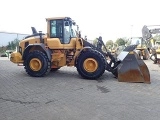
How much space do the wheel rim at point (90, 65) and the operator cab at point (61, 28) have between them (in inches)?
52.4

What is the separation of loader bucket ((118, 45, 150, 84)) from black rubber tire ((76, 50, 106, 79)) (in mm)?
694

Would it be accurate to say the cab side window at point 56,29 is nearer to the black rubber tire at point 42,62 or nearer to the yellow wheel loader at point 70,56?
the yellow wheel loader at point 70,56

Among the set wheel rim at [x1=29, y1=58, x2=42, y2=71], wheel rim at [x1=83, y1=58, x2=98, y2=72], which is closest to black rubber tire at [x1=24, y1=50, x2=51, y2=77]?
wheel rim at [x1=29, y1=58, x2=42, y2=71]

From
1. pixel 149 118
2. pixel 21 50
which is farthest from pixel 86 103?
pixel 21 50

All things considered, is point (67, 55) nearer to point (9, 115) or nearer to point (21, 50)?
point (21, 50)

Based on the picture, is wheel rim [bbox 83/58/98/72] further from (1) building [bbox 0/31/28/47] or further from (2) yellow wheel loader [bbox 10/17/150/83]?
(1) building [bbox 0/31/28/47]

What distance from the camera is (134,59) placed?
332 inches

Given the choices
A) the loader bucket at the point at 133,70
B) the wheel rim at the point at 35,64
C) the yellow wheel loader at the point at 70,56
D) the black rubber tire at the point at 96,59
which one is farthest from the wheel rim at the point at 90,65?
the wheel rim at the point at 35,64

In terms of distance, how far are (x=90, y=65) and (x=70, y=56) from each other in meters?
1.11

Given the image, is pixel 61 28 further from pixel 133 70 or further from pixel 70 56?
pixel 133 70

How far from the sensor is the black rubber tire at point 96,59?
28.5 ft

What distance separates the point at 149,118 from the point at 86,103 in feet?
5.35

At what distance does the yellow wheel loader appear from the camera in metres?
8.47

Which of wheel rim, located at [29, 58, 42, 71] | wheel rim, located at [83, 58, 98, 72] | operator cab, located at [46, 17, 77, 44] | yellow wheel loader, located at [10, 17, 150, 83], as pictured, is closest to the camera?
yellow wheel loader, located at [10, 17, 150, 83]
